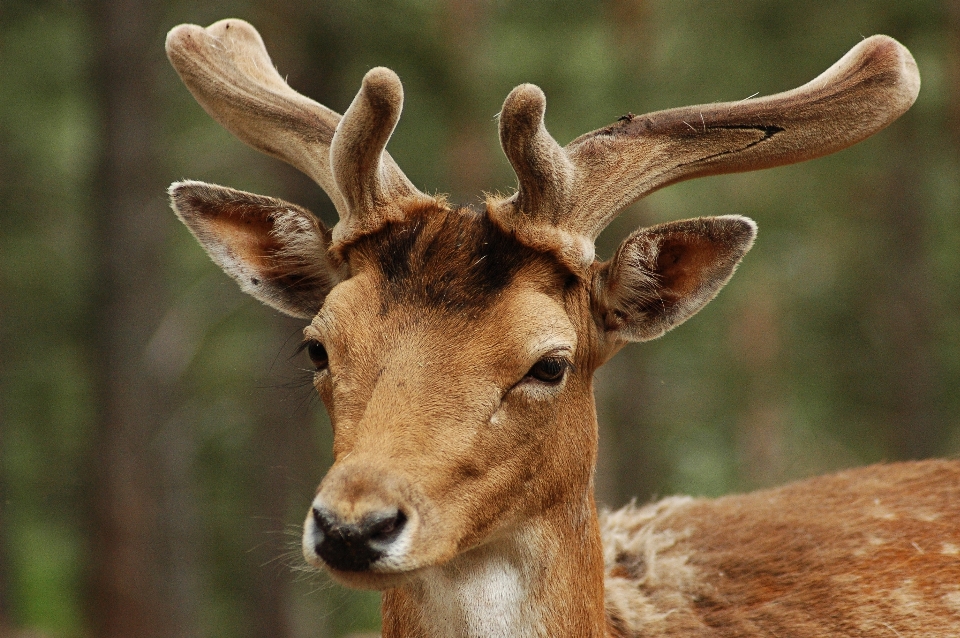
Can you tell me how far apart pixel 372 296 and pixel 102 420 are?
31.2 feet

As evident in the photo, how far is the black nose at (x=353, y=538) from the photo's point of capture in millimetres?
3863

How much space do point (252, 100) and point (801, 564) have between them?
11.4ft

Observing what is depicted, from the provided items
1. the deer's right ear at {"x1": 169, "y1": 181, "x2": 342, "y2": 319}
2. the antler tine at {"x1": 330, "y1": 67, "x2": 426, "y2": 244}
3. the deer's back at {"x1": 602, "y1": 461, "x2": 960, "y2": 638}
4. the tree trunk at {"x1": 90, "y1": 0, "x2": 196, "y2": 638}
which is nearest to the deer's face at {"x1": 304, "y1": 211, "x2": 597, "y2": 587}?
the antler tine at {"x1": 330, "y1": 67, "x2": 426, "y2": 244}

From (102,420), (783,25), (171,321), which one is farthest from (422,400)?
(783,25)

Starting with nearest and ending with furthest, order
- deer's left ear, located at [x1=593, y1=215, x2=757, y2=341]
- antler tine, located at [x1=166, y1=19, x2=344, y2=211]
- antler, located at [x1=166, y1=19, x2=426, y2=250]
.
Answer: antler, located at [x1=166, y1=19, x2=426, y2=250] < deer's left ear, located at [x1=593, y1=215, x2=757, y2=341] < antler tine, located at [x1=166, y1=19, x2=344, y2=211]

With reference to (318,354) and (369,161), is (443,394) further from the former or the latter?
(369,161)

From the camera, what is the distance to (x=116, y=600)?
13172 mm

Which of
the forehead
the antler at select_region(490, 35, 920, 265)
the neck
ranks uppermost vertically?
the antler at select_region(490, 35, 920, 265)

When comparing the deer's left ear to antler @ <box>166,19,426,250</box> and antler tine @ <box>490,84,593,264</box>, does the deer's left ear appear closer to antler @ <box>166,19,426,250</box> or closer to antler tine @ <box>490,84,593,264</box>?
antler tine @ <box>490,84,593,264</box>

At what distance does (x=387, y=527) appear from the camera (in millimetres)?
3943

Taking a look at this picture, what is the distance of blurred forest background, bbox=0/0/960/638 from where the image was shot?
1347 cm

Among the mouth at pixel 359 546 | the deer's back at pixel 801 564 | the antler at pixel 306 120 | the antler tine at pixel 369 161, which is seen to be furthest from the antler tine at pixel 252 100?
the deer's back at pixel 801 564

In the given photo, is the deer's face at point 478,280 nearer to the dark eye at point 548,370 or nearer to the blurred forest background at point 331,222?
the dark eye at point 548,370

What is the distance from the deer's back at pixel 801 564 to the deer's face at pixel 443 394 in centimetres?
105
